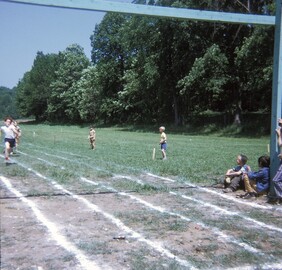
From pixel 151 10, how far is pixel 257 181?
184 inches

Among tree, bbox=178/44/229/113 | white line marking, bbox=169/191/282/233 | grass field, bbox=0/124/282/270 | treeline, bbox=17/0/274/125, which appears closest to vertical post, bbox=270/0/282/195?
grass field, bbox=0/124/282/270

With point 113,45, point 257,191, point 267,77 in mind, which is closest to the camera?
point 257,191

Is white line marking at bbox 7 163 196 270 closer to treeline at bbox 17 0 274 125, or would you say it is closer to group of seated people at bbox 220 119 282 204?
A: group of seated people at bbox 220 119 282 204

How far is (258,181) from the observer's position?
929 cm

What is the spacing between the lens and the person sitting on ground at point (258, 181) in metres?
9.06

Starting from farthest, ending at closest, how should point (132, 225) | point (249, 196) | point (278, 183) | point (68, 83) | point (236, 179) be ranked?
point (68, 83), point (236, 179), point (249, 196), point (278, 183), point (132, 225)

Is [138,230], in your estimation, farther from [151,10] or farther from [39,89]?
[39,89]

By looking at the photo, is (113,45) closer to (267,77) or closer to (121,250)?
(267,77)

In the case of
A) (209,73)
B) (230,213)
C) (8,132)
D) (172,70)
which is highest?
(172,70)

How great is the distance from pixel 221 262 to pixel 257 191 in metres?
4.46

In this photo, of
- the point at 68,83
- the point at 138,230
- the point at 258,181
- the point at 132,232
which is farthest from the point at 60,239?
the point at 68,83

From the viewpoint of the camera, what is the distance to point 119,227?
6387 mm

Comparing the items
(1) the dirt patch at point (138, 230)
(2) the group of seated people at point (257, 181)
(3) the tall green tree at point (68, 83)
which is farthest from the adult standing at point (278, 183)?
(3) the tall green tree at point (68, 83)

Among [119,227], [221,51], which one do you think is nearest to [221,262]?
[119,227]
